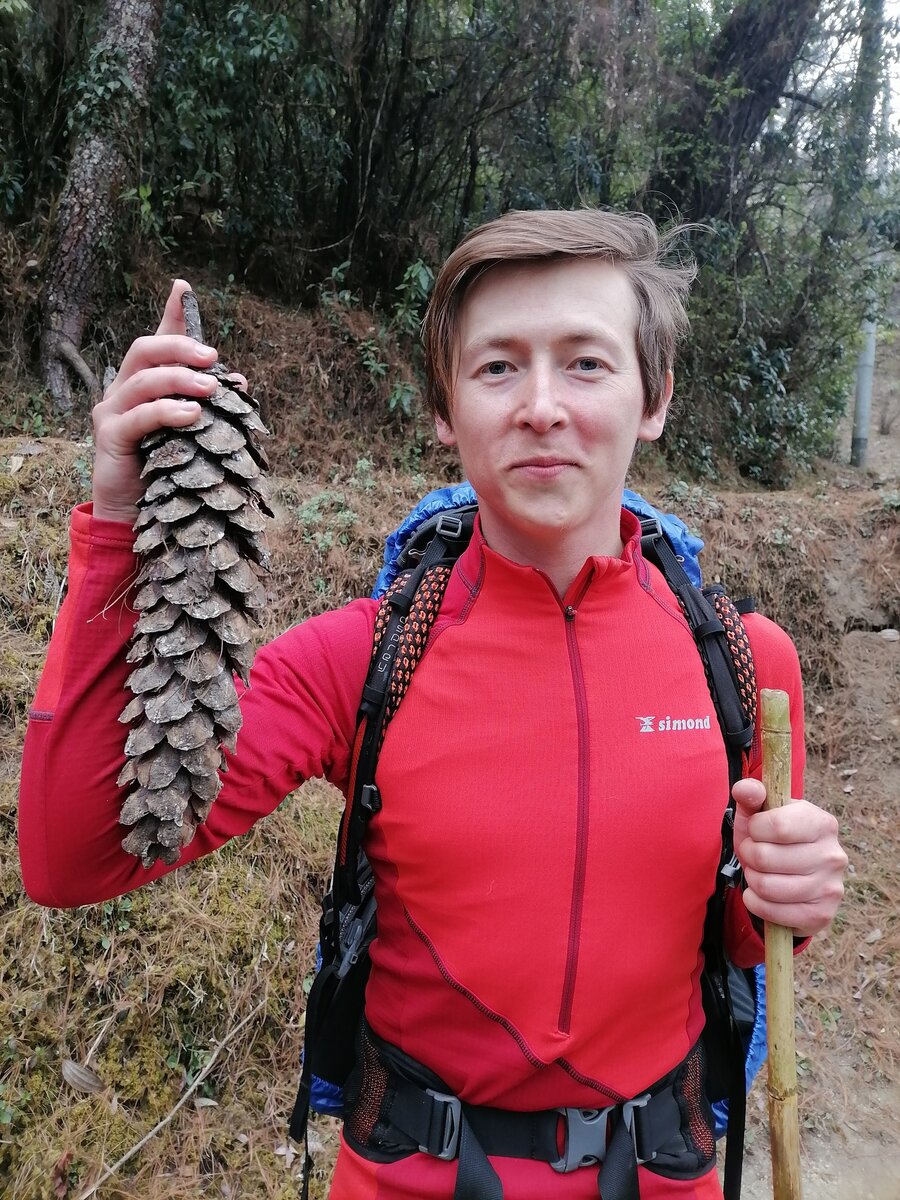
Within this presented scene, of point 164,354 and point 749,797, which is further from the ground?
point 164,354

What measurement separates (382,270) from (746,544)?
4.57 m

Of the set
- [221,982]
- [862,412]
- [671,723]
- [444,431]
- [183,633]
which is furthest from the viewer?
[862,412]

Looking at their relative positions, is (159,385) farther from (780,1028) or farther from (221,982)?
(221,982)

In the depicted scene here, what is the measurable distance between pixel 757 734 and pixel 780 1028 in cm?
60

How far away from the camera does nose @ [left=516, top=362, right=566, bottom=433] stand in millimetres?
1375

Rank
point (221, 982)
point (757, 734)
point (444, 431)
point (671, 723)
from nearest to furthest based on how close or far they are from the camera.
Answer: point (671, 723)
point (757, 734)
point (444, 431)
point (221, 982)

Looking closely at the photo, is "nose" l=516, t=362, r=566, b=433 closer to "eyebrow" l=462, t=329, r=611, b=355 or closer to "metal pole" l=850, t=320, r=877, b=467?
"eyebrow" l=462, t=329, r=611, b=355

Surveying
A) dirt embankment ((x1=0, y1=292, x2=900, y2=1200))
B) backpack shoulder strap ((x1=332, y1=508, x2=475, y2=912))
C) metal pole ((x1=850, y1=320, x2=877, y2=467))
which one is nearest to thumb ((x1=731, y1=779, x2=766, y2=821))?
backpack shoulder strap ((x1=332, y1=508, x2=475, y2=912))

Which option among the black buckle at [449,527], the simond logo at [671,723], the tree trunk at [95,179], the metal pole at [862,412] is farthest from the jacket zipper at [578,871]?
the metal pole at [862,412]

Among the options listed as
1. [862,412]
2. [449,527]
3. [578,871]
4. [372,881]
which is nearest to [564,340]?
[449,527]

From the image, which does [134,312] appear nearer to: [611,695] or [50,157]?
[50,157]

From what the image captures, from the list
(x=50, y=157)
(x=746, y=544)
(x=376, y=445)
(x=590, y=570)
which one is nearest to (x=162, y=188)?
(x=50, y=157)

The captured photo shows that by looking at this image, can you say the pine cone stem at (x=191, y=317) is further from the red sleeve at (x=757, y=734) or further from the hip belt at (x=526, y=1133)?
A: the hip belt at (x=526, y=1133)

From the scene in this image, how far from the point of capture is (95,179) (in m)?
5.48
